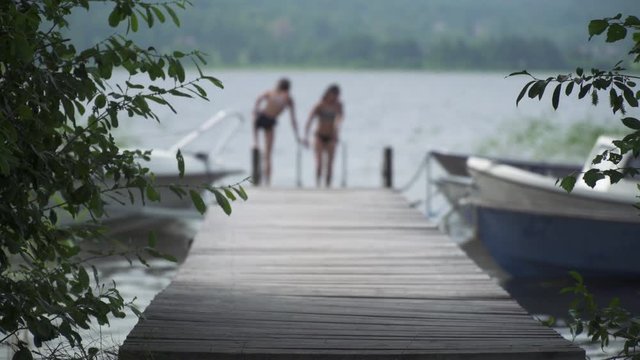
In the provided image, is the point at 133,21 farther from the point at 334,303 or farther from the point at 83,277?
the point at 334,303

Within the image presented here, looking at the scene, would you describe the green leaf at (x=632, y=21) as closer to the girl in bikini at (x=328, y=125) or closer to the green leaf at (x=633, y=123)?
the green leaf at (x=633, y=123)

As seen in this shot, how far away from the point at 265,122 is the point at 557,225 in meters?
5.60

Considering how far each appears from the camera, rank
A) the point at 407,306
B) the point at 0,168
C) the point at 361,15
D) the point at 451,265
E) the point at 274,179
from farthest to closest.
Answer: the point at 361,15 → the point at 274,179 → the point at 451,265 → the point at 407,306 → the point at 0,168

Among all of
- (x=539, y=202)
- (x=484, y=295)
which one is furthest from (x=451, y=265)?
(x=539, y=202)

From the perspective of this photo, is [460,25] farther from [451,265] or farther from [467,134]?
[451,265]

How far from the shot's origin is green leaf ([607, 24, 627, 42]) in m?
3.47

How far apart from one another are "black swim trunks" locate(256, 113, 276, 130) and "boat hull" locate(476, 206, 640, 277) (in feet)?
15.4

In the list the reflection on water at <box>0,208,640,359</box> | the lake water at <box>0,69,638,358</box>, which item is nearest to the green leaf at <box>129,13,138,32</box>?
the lake water at <box>0,69,638,358</box>

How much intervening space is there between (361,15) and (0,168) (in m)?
65.7

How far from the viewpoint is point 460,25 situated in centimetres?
6475

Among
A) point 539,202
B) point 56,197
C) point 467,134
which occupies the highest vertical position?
point 56,197

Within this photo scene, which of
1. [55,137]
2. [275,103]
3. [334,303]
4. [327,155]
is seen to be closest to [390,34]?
[275,103]

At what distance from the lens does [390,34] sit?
63.3 m

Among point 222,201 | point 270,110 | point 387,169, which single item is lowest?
point 387,169
